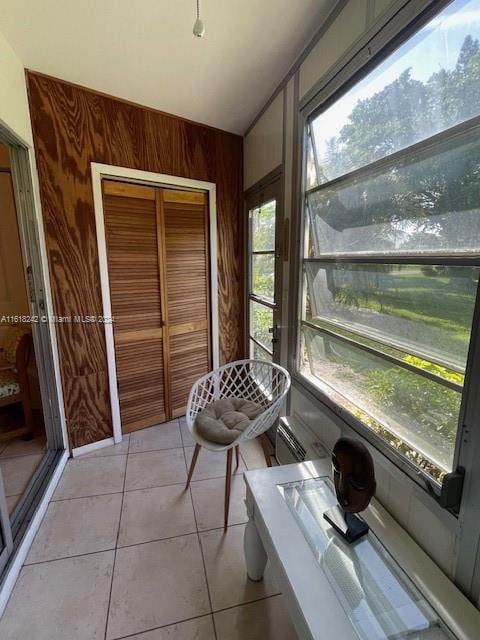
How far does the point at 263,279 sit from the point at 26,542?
6.69 feet

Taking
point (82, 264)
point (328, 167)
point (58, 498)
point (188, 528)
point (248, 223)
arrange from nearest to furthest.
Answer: point (328, 167)
point (188, 528)
point (58, 498)
point (82, 264)
point (248, 223)

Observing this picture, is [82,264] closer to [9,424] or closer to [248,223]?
[248,223]

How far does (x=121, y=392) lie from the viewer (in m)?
2.29

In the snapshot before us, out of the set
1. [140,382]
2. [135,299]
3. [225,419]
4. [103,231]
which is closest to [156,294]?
[135,299]

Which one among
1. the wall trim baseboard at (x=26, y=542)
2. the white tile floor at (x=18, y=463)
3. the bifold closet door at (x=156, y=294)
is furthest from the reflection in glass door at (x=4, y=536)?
the bifold closet door at (x=156, y=294)

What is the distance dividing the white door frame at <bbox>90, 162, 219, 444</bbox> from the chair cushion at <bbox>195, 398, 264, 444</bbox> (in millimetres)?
915

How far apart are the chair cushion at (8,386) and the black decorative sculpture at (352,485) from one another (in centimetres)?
236

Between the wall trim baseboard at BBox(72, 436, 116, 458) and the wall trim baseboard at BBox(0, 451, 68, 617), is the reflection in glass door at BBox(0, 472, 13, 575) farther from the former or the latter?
the wall trim baseboard at BBox(72, 436, 116, 458)

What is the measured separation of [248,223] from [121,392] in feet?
5.59

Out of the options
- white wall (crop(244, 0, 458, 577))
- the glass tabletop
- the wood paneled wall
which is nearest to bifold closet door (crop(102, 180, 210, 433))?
the wood paneled wall

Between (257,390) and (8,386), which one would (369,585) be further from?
(8,386)

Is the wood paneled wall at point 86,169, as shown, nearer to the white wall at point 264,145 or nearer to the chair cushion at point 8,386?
the white wall at point 264,145

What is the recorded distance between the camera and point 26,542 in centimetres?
142

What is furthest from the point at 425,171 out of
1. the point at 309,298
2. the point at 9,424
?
the point at 9,424
